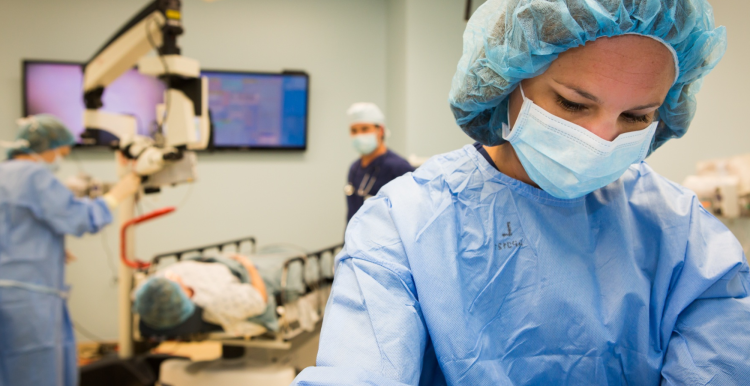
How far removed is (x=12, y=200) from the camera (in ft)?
Result: 7.14

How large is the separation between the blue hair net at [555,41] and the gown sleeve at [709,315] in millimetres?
238

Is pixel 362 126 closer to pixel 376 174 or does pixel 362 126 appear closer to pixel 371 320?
pixel 376 174

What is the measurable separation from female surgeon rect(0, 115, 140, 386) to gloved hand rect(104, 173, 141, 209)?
0.06 m

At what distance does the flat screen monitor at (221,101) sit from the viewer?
3512mm

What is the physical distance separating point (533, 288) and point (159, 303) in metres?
1.60

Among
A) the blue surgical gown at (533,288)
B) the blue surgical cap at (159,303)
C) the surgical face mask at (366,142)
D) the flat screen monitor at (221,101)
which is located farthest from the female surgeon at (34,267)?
the blue surgical gown at (533,288)

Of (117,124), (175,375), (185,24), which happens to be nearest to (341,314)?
(175,375)

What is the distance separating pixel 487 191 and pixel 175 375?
2195mm

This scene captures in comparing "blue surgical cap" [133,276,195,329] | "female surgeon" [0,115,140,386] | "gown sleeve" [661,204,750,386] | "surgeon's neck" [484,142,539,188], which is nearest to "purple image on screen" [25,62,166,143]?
"female surgeon" [0,115,140,386]

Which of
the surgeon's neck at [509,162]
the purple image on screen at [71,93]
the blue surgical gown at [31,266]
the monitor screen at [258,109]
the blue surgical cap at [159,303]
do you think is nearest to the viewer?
the surgeon's neck at [509,162]

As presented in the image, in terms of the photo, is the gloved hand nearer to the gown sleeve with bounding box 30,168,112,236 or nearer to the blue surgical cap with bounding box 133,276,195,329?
the gown sleeve with bounding box 30,168,112,236

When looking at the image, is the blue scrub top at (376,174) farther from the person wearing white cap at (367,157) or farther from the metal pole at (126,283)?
the metal pole at (126,283)

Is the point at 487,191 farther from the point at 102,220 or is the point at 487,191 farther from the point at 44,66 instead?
the point at 44,66

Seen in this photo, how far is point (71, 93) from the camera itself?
11.6 feet
